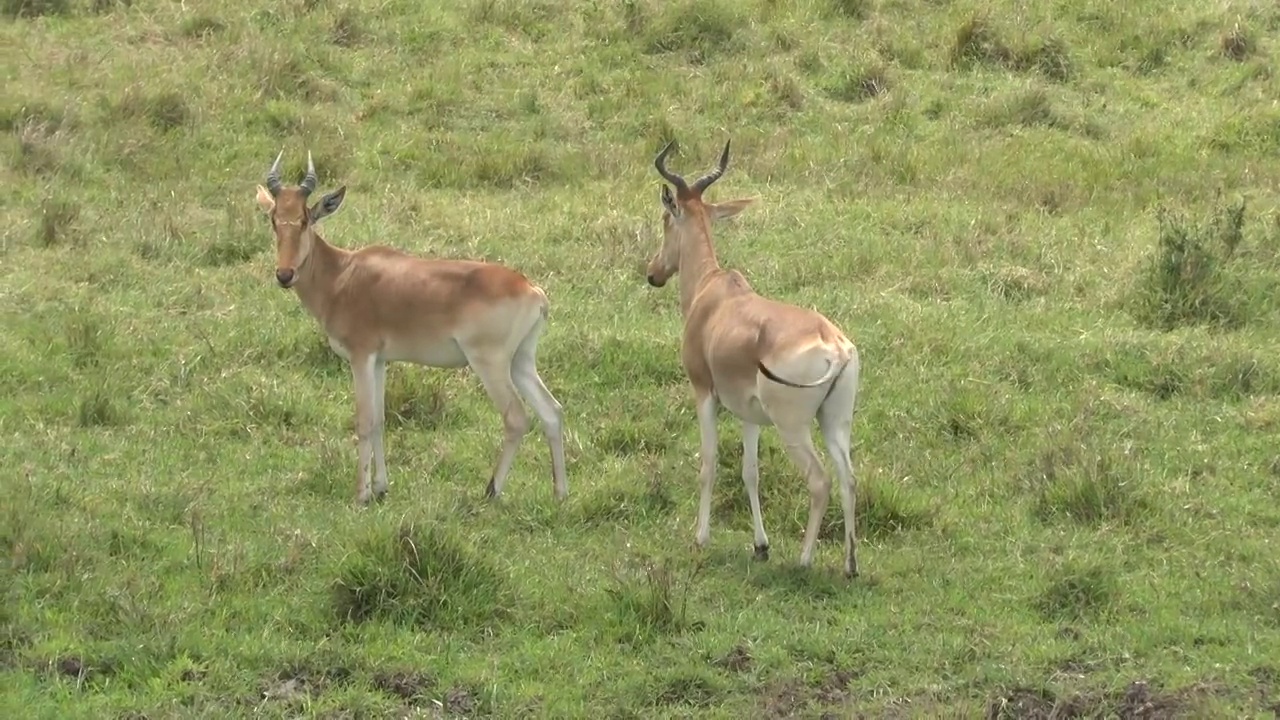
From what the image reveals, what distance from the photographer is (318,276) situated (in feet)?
30.0

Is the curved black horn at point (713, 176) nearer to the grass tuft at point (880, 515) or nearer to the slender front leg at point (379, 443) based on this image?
the grass tuft at point (880, 515)

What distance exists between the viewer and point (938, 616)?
7.41m

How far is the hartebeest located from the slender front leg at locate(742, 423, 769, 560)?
1005 mm

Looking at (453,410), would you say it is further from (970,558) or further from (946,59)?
(946,59)

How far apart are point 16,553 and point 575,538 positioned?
7.66ft

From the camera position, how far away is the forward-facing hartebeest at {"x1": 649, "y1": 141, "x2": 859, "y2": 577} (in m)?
7.47

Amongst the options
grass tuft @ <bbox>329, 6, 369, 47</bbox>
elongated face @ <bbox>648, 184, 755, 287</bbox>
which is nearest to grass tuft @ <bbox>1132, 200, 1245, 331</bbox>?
elongated face @ <bbox>648, 184, 755, 287</bbox>

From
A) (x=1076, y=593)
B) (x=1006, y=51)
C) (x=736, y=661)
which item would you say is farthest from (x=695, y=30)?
(x=736, y=661)

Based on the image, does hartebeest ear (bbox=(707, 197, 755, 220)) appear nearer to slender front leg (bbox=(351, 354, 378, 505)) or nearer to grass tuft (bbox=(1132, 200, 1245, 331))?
slender front leg (bbox=(351, 354, 378, 505))

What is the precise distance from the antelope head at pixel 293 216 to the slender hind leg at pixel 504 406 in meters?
0.96

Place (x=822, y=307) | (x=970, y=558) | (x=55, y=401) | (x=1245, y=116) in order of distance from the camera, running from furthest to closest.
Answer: (x=1245, y=116) < (x=822, y=307) < (x=55, y=401) < (x=970, y=558)

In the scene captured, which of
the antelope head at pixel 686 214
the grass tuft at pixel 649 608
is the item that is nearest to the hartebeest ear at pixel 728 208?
the antelope head at pixel 686 214

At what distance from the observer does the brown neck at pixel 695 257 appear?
8773 millimetres

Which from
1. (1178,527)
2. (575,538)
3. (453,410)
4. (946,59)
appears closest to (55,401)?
(453,410)
